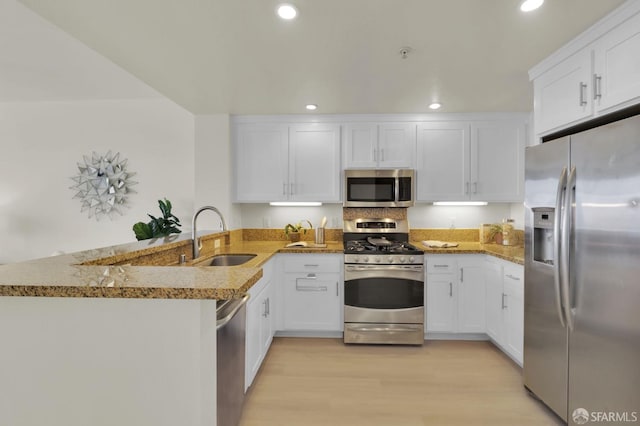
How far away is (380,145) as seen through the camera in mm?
3395

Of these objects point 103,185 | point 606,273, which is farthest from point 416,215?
point 103,185

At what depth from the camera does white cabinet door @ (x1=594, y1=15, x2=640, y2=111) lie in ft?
5.09

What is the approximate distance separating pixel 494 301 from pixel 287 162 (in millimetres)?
2476

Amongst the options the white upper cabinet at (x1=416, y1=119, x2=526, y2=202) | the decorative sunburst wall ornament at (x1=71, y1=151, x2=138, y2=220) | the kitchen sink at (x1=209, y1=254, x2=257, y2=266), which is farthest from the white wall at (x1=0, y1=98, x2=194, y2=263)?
the white upper cabinet at (x1=416, y1=119, x2=526, y2=202)

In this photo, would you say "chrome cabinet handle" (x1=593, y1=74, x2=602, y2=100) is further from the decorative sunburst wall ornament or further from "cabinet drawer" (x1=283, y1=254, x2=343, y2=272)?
the decorative sunburst wall ornament

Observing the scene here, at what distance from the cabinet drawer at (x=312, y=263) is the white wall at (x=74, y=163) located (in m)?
1.54

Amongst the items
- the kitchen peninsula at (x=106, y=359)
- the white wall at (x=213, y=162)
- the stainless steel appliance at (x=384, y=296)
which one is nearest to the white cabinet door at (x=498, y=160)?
the stainless steel appliance at (x=384, y=296)

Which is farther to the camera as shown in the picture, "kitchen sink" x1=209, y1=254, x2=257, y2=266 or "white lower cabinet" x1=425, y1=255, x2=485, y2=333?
"white lower cabinet" x1=425, y1=255, x2=485, y2=333

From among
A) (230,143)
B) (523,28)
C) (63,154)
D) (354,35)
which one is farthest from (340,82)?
(63,154)

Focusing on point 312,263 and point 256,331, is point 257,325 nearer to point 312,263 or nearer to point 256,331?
point 256,331

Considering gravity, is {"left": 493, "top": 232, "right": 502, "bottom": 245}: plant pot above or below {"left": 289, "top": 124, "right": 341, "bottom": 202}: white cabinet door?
below

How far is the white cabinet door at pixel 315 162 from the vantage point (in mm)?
3418

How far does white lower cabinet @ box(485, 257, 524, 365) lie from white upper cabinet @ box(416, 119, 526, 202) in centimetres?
81

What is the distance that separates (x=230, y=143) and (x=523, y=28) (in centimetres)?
271
